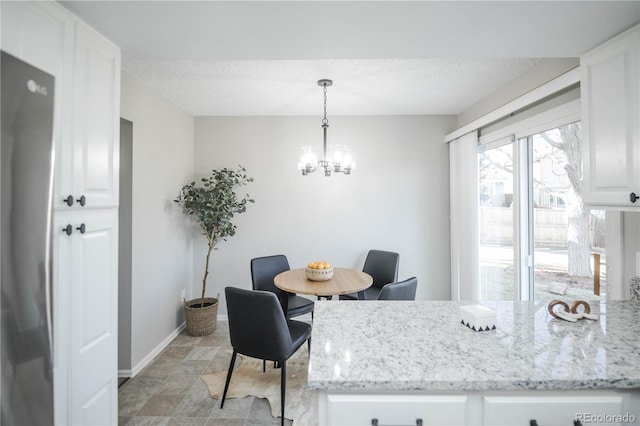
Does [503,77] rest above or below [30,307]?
above

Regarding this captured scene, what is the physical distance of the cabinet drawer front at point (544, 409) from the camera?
84 cm

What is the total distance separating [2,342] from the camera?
2.40 feet

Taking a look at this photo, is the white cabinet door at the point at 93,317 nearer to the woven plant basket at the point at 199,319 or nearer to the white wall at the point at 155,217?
the white wall at the point at 155,217

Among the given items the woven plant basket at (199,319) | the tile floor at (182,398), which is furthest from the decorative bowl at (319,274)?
the woven plant basket at (199,319)

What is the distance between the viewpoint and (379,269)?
3.21 meters

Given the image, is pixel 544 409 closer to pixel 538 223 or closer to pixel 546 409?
pixel 546 409

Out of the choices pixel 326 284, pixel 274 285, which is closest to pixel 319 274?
pixel 326 284

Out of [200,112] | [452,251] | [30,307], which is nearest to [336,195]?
[452,251]

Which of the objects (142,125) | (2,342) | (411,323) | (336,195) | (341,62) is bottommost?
(411,323)

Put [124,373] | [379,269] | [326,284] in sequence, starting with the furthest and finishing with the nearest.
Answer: [379,269] → [326,284] → [124,373]

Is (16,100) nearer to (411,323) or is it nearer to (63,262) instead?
(63,262)

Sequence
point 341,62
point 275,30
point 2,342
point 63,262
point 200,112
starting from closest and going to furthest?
point 2,342 < point 63,262 < point 275,30 < point 341,62 < point 200,112

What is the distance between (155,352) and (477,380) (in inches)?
115

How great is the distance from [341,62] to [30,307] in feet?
7.34
